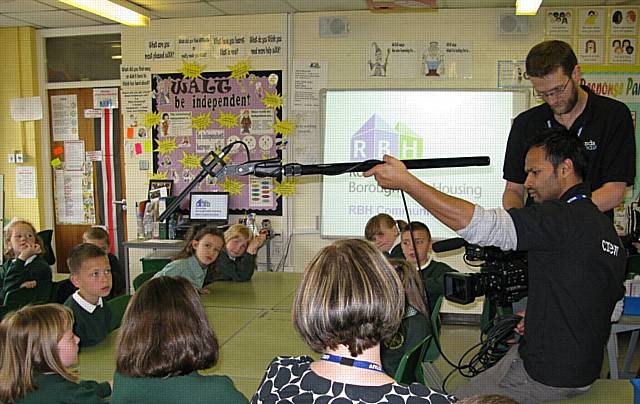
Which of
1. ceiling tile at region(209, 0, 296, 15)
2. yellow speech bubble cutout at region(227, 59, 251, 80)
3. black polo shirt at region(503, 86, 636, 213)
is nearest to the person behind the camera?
black polo shirt at region(503, 86, 636, 213)

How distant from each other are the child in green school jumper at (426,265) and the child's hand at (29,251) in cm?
244

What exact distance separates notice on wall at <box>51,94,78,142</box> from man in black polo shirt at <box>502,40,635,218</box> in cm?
504

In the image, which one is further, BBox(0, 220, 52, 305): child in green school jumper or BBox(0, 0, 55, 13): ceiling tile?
BBox(0, 0, 55, 13): ceiling tile

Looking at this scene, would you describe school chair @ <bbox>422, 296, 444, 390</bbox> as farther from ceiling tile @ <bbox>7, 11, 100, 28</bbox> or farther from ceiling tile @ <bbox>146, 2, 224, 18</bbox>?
ceiling tile @ <bbox>7, 11, 100, 28</bbox>

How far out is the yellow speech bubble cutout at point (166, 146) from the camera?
569 centimetres

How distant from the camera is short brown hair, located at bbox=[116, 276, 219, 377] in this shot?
5.26ft

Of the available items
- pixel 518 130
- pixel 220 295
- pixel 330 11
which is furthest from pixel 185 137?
pixel 518 130

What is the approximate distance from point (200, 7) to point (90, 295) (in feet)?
10.9

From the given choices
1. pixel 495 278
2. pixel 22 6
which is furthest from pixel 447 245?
pixel 22 6

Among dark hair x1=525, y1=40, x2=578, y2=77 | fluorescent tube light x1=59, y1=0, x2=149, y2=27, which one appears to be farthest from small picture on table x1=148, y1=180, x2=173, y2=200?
dark hair x1=525, y1=40, x2=578, y2=77

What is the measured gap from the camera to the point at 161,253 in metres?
5.56

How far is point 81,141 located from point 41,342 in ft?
15.4

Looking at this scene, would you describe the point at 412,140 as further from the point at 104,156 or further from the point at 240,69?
the point at 104,156

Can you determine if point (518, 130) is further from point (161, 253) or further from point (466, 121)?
point (161, 253)
